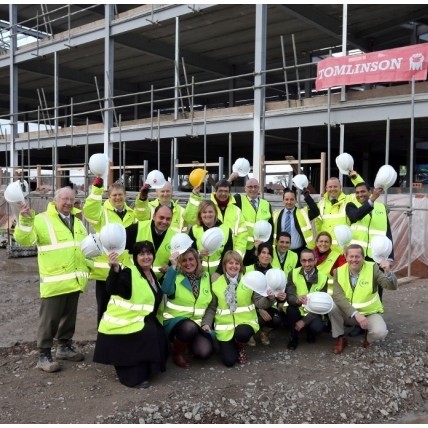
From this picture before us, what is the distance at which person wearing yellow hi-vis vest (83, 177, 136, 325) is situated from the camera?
4594 mm

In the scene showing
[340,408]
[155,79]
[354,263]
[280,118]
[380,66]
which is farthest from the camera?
[155,79]

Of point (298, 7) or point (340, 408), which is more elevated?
point (298, 7)

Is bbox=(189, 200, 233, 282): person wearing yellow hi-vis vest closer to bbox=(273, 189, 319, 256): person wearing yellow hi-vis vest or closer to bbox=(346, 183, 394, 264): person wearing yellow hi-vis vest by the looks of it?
bbox=(273, 189, 319, 256): person wearing yellow hi-vis vest

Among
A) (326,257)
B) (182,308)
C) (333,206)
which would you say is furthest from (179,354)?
(333,206)

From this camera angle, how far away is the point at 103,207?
15.7ft

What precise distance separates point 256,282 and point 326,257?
1161mm

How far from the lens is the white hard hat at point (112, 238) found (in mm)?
3781

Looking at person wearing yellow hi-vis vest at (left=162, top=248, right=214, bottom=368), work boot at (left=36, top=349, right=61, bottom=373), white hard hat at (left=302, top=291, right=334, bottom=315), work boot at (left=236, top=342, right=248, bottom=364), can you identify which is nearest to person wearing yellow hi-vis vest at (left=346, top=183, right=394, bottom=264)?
white hard hat at (left=302, top=291, right=334, bottom=315)

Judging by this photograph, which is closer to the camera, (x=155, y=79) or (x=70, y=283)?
(x=70, y=283)

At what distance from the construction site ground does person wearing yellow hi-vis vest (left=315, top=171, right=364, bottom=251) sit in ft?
4.22

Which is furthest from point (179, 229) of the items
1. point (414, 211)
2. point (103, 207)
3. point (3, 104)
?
point (3, 104)

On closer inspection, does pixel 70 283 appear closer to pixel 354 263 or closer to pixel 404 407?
pixel 354 263

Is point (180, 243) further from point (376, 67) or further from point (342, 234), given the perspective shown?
point (376, 67)

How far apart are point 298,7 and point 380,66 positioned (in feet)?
12.6
